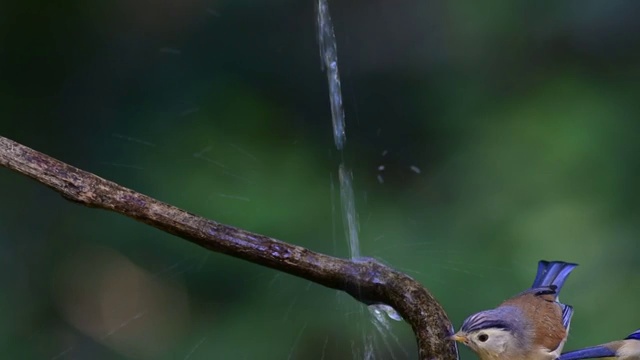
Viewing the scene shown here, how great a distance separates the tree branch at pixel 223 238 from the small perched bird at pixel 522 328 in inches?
9.3

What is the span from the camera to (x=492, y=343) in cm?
266

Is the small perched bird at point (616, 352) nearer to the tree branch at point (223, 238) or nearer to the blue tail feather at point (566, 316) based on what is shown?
the blue tail feather at point (566, 316)

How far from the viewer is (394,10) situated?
5.27 metres

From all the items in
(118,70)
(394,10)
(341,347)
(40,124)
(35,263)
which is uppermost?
(394,10)

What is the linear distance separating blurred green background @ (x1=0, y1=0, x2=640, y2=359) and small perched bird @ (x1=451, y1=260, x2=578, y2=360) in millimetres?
1023

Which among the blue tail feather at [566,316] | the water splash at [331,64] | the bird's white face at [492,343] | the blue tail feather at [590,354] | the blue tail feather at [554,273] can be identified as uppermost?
the water splash at [331,64]

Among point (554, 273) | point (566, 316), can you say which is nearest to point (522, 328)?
point (566, 316)

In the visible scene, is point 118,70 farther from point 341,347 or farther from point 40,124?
point 341,347

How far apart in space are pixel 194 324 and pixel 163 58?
4.38 feet

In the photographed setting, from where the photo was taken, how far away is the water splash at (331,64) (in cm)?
488

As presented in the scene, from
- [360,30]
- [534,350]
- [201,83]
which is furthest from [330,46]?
[534,350]

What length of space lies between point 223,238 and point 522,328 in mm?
963

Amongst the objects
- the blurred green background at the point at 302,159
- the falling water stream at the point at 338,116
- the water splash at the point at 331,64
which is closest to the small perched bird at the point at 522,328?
the blurred green background at the point at 302,159

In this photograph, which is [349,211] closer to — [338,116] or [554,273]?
[338,116]
